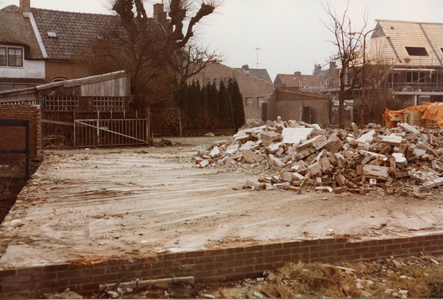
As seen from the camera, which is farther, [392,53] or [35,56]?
[392,53]

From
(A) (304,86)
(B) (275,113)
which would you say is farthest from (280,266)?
(A) (304,86)

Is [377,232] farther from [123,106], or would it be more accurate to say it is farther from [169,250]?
[123,106]

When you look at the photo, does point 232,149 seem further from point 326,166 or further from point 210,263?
point 210,263

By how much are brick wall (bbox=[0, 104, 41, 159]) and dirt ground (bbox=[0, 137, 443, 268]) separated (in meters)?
3.30

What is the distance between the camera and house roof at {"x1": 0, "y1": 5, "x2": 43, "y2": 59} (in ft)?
98.7

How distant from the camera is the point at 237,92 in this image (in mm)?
31688

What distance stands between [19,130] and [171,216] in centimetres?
933

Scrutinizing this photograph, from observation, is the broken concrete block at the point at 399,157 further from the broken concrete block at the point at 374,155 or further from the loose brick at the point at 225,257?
the loose brick at the point at 225,257

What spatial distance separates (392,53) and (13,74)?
34.2 m

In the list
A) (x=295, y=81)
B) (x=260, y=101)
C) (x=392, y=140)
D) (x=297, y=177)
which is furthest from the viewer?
(x=295, y=81)

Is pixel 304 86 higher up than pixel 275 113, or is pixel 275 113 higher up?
pixel 304 86

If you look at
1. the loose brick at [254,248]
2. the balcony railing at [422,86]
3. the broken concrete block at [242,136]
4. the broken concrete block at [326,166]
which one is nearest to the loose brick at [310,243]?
the loose brick at [254,248]

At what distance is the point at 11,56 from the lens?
30438 mm

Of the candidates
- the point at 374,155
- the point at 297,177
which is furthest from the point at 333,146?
the point at 297,177
